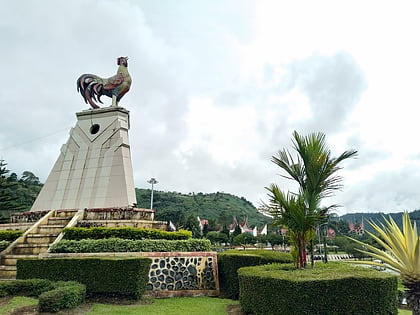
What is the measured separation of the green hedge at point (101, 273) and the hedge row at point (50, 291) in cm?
37

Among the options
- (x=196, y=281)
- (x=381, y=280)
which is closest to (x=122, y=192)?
(x=196, y=281)

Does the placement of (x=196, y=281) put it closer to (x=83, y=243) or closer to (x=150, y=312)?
Result: (x=150, y=312)

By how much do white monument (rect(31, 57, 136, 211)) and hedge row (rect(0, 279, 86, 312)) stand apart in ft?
29.5

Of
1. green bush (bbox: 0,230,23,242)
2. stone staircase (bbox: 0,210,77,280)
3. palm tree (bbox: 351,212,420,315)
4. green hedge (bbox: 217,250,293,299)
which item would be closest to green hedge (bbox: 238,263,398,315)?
palm tree (bbox: 351,212,420,315)

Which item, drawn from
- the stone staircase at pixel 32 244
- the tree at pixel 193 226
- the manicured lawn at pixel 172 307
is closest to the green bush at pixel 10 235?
the stone staircase at pixel 32 244

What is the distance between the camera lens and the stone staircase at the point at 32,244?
10094mm

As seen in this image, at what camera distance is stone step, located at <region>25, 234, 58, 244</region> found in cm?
1164

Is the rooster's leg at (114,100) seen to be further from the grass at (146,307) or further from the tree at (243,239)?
the tree at (243,239)

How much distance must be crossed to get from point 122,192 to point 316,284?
12.9 metres

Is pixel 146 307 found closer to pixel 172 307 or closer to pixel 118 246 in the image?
pixel 172 307

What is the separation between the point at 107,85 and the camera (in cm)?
1908

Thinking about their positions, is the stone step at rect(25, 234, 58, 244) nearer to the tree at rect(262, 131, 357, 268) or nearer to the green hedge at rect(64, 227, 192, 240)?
the green hedge at rect(64, 227, 192, 240)

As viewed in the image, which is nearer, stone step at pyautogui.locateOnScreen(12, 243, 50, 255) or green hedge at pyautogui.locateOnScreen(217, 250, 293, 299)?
green hedge at pyautogui.locateOnScreen(217, 250, 293, 299)

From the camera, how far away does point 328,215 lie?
709 cm
